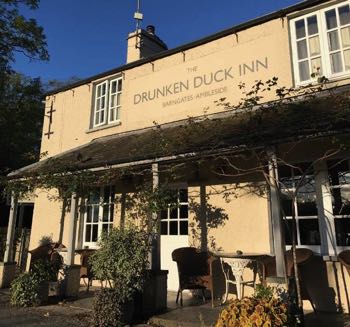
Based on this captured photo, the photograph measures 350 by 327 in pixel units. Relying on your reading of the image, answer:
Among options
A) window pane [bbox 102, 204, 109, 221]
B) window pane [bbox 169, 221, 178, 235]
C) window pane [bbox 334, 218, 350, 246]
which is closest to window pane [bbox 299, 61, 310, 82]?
window pane [bbox 334, 218, 350, 246]

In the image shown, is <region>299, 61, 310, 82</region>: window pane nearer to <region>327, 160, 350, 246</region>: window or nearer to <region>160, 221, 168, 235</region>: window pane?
<region>327, 160, 350, 246</region>: window

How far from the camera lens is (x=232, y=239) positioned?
27.3 ft

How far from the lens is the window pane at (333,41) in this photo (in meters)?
8.25

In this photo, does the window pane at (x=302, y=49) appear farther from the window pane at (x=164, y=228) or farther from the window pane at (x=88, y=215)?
the window pane at (x=88, y=215)

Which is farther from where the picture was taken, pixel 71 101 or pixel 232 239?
pixel 71 101

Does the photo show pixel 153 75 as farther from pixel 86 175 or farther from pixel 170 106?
pixel 86 175

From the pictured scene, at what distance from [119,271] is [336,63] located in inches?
243

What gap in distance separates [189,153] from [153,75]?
467 cm

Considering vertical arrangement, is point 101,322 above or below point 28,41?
below

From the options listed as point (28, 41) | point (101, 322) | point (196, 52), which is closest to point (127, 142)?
point (196, 52)

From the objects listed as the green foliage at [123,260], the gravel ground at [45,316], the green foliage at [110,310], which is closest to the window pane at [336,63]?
the green foliage at [123,260]

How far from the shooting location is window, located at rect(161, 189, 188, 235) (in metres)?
9.36

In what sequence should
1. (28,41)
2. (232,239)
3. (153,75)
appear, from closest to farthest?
(232,239) → (153,75) → (28,41)

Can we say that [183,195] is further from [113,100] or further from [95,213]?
[113,100]
